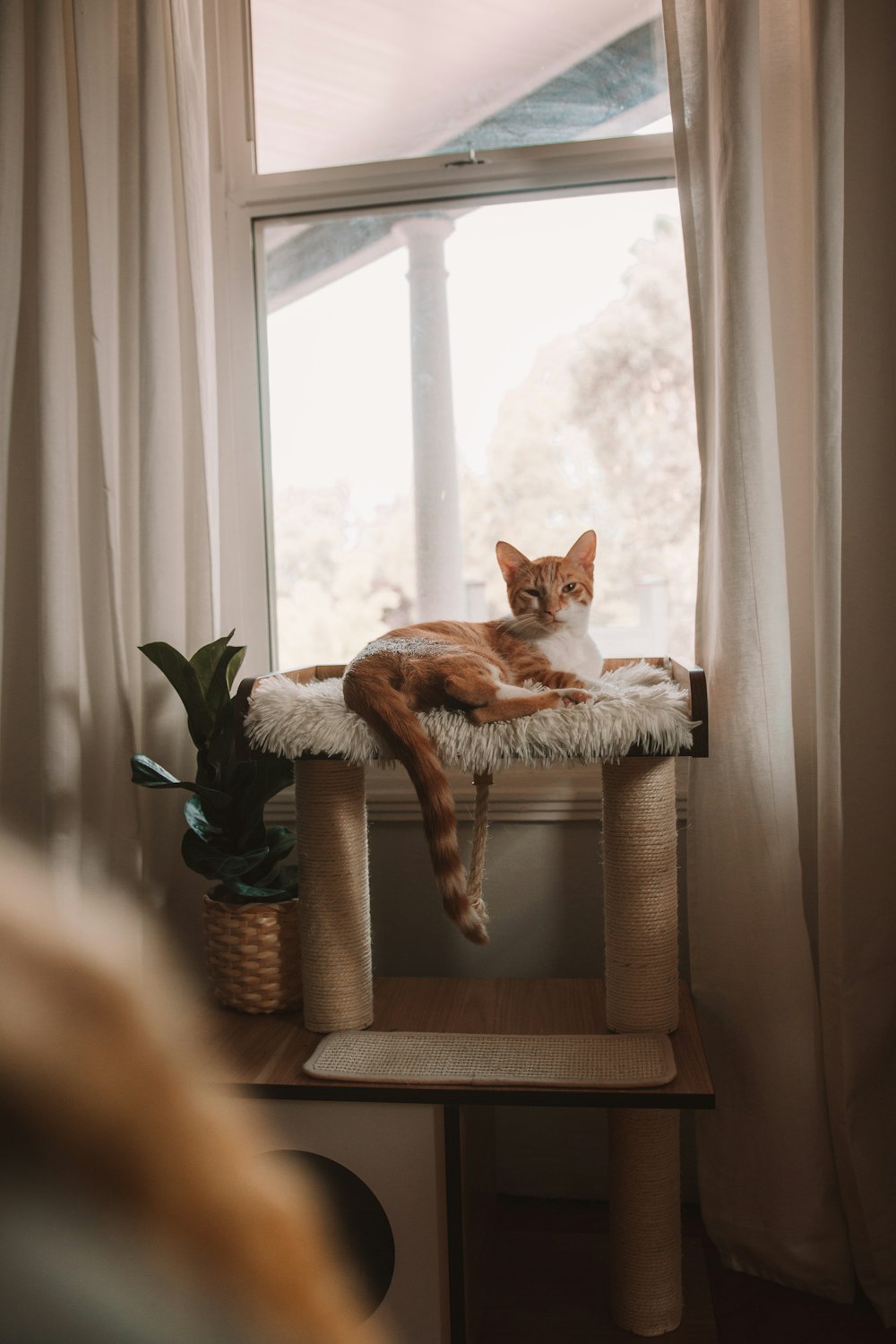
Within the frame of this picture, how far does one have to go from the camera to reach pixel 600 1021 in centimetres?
131

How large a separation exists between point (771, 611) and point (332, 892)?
713 mm

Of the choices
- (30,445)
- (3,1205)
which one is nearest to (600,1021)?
(3,1205)

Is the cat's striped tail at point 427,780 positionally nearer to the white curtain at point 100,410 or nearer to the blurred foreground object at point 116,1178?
the white curtain at point 100,410

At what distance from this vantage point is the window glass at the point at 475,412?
1622mm

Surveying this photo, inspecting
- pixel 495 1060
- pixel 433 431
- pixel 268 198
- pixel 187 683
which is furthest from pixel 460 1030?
pixel 268 198

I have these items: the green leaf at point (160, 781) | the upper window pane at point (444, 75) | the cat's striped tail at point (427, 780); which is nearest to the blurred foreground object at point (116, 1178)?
the cat's striped tail at point (427, 780)

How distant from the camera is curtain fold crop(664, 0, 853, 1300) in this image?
127cm

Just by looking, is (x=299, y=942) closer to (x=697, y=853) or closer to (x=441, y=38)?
(x=697, y=853)

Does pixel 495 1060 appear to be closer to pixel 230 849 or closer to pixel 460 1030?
pixel 460 1030

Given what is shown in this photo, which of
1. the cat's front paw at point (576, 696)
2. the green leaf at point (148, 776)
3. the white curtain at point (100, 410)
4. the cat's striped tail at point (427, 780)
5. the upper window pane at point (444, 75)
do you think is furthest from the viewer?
the upper window pane at point (444, 75)

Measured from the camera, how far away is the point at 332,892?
125cm

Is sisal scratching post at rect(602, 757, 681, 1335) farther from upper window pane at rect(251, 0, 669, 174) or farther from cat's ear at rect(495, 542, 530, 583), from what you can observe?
upper window pane at rect(251, 0, 669, 174)

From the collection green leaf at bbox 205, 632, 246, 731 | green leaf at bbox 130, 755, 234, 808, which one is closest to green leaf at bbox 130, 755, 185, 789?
green leaf at bbox 130, 755, 234, 808

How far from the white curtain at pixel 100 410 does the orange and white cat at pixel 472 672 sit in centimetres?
44
